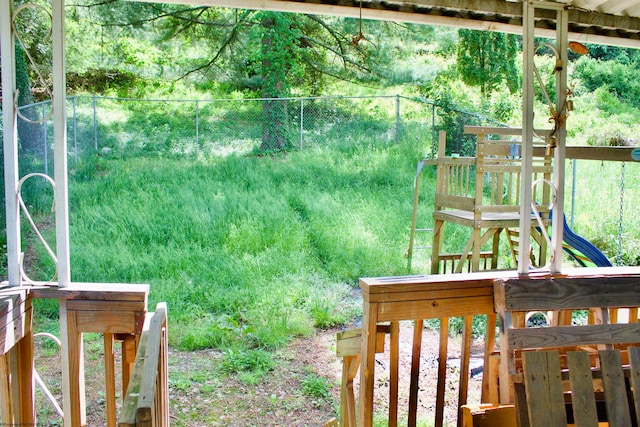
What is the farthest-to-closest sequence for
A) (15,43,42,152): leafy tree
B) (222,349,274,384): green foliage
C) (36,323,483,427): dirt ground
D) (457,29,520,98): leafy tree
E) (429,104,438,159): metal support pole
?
(457,29,520,98): leafy tree → (429,104,438,159): metal support pole → (15,43,42,152): leafy tree → (222,349,274,384): green foliage → (36,323,483,427): dirt ground

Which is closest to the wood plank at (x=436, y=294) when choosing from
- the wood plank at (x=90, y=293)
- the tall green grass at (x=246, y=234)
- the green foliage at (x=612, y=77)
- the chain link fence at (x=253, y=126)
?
the wood plank at (x=90, y=293)

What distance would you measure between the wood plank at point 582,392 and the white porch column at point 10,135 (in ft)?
5.88

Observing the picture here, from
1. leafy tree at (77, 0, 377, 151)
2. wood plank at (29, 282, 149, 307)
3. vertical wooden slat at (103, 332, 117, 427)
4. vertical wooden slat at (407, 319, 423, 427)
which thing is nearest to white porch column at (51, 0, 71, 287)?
wood plank at (29, 282, 149, 307)

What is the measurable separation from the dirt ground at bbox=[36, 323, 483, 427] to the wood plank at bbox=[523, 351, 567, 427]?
1675 millimetres

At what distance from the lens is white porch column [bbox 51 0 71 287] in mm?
1740

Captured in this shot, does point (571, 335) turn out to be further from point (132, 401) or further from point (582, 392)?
point (132, 401)

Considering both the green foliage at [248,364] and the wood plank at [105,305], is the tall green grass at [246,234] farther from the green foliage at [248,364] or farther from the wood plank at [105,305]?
the wood plank at [105,305]

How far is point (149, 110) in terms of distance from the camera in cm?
1188

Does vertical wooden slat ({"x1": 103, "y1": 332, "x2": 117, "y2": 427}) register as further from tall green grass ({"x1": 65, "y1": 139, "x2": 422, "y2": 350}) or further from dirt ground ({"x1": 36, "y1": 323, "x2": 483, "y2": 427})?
tall green grass ({"x1": 65, "y1": 139, "x2": 422, "y2": 350})

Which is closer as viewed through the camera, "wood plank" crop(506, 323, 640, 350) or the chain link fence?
"wood plank" crop(506, 323, 640, 350)

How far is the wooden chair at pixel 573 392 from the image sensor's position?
1.65 m

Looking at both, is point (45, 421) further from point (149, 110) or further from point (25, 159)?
point (149, 110)

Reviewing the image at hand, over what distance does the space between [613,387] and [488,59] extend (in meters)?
13.1

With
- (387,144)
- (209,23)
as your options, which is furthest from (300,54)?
(387,144)
